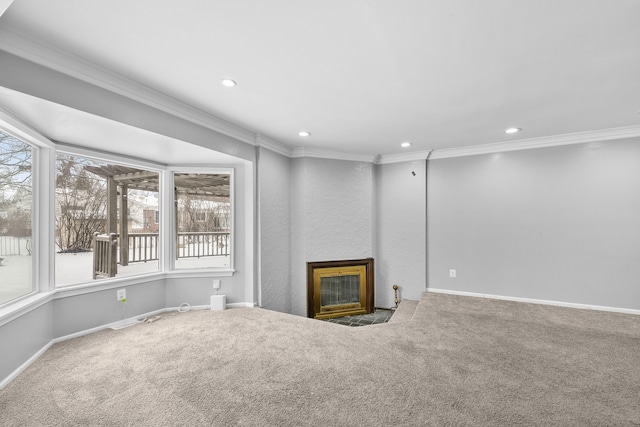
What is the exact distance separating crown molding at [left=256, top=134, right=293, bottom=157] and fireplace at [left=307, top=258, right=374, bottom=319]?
5.32ft

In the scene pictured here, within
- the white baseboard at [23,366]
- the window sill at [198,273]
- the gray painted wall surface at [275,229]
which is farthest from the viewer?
the gray painted wall surface at [275,229]

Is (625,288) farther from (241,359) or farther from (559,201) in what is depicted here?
(241,359)

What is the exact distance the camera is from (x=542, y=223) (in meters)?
3.74

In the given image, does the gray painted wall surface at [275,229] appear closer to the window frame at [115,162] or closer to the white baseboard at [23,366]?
the window frame at [115,162]

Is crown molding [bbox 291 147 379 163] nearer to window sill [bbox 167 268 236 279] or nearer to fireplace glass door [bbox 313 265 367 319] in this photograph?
fireplace glass door [bbox 313 265 367 319]

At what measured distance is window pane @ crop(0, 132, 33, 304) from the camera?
85.7 inches

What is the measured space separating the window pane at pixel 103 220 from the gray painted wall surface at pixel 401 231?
10.5ft

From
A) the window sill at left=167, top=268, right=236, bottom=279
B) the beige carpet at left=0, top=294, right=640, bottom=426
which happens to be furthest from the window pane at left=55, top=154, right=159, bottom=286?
the beige carpet at left=0, top=294, right=640, bottom=426

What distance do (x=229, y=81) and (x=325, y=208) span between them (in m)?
2.40

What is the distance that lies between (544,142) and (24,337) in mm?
5571

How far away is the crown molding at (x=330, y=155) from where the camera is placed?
4211 mm

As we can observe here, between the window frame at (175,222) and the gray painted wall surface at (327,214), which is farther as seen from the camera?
the gray painted wall surface at (327,214)

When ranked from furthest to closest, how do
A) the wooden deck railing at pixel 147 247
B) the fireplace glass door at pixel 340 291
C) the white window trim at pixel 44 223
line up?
the fireplace glass door at pixel 340 291, the wooden deck railing at pixel 147 247, the white window trim at pixel 44 223

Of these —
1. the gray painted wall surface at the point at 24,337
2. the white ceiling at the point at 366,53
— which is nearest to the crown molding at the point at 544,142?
the white ceiling at the point at 366,53
